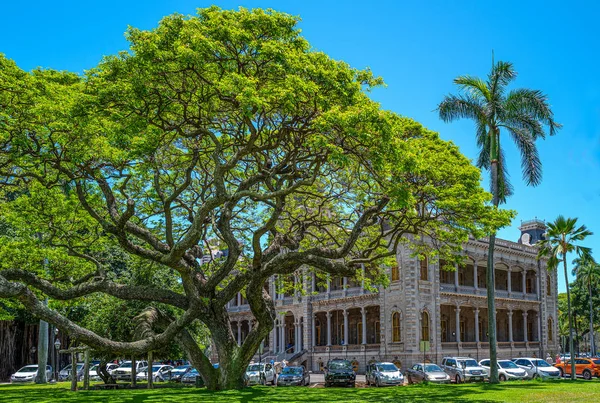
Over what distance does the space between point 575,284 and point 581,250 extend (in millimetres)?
46912

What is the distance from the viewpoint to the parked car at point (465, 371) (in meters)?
38.2

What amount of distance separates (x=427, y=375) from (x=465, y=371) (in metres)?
3.24

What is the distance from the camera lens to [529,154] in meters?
32.5

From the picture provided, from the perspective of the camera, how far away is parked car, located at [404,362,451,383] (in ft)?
119

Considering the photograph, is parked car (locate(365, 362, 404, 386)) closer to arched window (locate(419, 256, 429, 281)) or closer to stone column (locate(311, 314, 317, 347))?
arched window (locate(419, 256, 429, 281))

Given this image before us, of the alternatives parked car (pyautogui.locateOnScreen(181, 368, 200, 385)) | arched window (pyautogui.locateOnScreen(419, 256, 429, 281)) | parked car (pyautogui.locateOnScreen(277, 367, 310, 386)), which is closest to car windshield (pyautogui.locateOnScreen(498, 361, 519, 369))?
arched window (pyautogui.locateOnScreen(419, 256, 429, 281))

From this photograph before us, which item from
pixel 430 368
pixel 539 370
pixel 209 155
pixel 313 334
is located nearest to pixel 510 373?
pixel 539 370

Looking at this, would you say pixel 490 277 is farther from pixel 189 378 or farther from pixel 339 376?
pixel 189 378

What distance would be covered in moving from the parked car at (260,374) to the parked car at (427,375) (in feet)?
29.8

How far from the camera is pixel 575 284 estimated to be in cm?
8638

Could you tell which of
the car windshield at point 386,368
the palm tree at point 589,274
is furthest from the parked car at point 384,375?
the palm tree at point 589,274

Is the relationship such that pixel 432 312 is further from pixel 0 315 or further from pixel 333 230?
pixel 0 315

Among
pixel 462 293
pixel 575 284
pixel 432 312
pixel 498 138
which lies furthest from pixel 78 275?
pixel 575 284

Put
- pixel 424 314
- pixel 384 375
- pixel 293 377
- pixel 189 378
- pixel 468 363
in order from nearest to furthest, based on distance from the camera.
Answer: pixel 384 375 < pixel 293 377 < pixel 468 363 < pixel 189 378 < pixel 424 314
